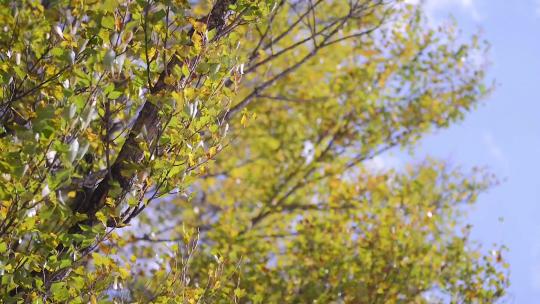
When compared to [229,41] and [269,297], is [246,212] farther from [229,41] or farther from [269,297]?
[229,41]

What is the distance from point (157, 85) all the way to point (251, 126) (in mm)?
7899

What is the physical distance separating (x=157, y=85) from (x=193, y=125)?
491 mm

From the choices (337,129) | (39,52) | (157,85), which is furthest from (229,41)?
(337,129)

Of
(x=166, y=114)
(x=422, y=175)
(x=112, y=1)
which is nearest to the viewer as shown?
→ (x=112, y=1)

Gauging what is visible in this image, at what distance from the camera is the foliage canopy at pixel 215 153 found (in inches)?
133

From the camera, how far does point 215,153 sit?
372 centimetres

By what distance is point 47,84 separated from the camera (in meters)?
3.55

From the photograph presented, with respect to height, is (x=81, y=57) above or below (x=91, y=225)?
above

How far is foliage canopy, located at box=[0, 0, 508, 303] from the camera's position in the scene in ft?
11.1

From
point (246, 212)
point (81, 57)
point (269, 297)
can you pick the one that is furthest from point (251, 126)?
point (81, 57)

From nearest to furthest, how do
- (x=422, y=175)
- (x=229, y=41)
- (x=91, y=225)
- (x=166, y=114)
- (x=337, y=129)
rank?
(x=166, y=114) → (x=91, y=225) → (x=229, y=41) → (x=337, y=129) → (x=422, y=175)

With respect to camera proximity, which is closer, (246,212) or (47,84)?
(47,84)

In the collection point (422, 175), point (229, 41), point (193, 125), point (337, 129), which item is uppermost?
point (422, 175)

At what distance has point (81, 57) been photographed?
344cm
